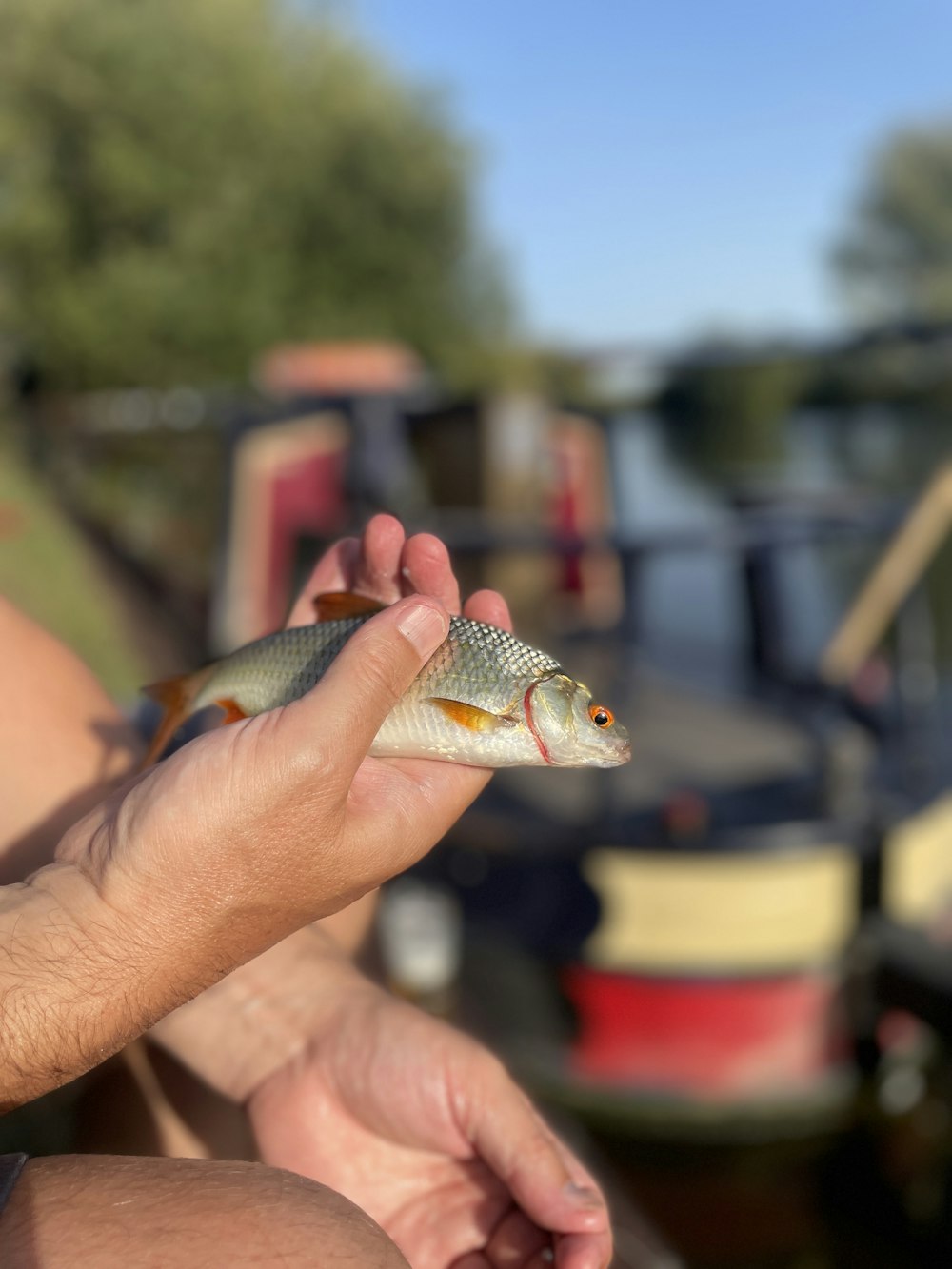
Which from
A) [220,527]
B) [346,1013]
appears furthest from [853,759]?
[220,527]

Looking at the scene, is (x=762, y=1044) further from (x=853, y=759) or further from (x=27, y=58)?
(x=27, y=58)

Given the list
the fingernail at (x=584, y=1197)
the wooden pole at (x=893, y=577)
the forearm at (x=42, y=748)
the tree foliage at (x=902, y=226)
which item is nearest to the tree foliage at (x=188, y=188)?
the wooden pole at (x=893, y=577)

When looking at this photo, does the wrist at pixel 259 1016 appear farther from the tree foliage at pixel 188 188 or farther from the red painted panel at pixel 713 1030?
the tree foliage at pixel 188 188

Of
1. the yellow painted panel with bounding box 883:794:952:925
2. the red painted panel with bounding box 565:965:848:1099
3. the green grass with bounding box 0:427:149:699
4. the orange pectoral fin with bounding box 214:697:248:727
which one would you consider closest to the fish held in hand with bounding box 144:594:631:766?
the orange pectoral fin with bounding box 214:697:248:727

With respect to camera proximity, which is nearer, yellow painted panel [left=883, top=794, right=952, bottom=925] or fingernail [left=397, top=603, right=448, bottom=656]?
fingernail [left=397, top=603, right=448, bottom=656]

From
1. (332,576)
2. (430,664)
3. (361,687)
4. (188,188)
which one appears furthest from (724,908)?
(188,188)

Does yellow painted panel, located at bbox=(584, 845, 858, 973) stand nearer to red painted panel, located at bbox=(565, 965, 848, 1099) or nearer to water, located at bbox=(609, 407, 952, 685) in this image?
red painted panel, located at bbox=(565, 965, 848, 1099)
